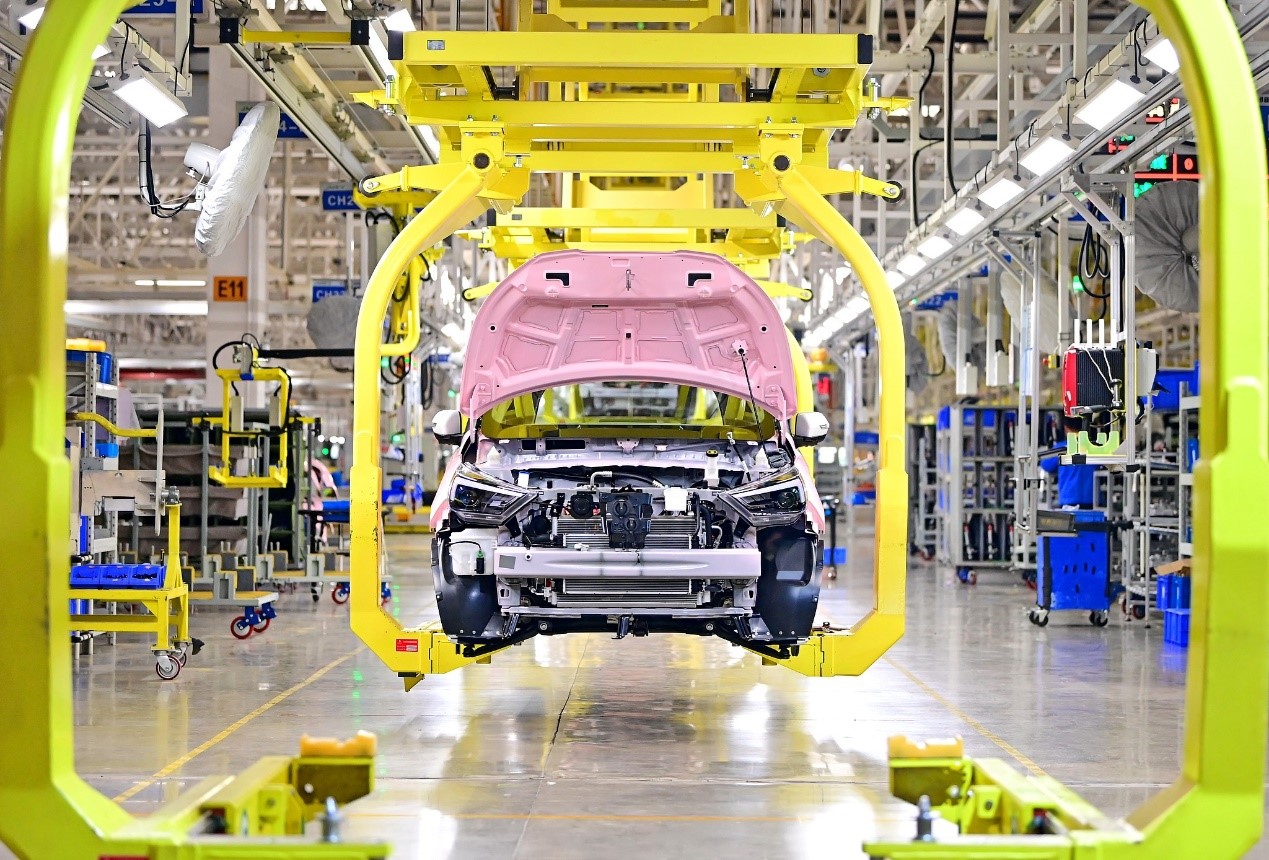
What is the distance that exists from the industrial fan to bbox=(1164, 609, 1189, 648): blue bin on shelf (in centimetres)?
250

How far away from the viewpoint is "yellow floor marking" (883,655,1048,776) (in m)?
6.33

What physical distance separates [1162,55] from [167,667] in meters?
7.00

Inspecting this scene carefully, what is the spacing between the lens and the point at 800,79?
274 inches

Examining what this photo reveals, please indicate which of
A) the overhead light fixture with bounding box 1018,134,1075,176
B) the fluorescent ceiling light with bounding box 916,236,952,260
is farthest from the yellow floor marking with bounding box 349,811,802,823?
the fluorescent ceiling light with bounding box 916,236,952,260

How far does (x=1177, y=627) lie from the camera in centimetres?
1097

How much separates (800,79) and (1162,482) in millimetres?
8959

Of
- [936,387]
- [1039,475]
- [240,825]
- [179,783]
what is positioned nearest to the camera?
[240,825]

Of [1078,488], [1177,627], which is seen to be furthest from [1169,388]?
[1177,627]

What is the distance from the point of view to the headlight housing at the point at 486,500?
6.74 m

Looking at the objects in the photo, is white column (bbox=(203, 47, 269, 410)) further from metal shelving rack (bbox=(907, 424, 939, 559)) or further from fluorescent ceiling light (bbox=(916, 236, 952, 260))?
metal shelving rack (bbox=(907, 424, 939, 559))

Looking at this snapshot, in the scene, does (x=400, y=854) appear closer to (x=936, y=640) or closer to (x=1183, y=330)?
(x=936, y=640)

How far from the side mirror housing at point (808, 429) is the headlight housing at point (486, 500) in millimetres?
1756

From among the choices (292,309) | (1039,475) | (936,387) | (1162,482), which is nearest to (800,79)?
(1039,475)

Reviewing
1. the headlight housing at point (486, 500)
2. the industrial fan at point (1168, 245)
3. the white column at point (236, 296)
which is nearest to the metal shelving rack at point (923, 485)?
the industrial fan at point (1168, 245)
